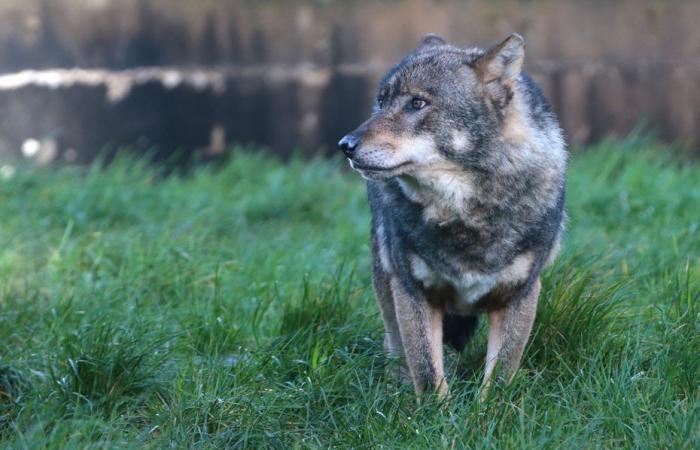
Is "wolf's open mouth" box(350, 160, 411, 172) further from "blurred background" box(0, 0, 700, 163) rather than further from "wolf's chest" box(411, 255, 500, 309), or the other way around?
"blurred background" box(0, 0, 700, 163)

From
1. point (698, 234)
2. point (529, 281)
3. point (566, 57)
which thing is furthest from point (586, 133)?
point (529, 281)

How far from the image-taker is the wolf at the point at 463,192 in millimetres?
4133

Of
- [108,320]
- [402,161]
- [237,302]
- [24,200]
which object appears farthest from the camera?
[24,200]

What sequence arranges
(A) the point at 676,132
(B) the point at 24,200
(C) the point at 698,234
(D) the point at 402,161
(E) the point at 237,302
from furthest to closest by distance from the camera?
(A) the point at 676,132
(B) the point at 24,200
(C) the point at 698,234
(E) the point at 237,302
(D) the point at 402,161

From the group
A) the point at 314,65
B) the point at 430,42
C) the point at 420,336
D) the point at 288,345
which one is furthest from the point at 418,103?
the point at 314,65

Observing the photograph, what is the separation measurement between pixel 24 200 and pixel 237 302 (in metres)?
2.39

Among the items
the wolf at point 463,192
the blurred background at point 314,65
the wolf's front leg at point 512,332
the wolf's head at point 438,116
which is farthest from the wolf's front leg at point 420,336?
the blurred background at point 314,65

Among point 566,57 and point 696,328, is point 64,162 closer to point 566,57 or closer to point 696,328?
point 566,57

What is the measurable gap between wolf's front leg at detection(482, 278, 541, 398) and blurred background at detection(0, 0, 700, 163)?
4.15m

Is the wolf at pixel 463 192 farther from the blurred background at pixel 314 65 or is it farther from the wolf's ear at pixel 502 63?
the blurred background at pixel 314 65

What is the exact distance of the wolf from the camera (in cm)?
413

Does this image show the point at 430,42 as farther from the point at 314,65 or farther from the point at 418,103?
the point at 314,65

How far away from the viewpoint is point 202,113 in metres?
8.17

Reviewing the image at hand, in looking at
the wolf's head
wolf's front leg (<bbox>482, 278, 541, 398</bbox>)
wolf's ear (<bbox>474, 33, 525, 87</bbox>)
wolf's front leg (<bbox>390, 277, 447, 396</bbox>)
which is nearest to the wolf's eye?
the wolf's head
